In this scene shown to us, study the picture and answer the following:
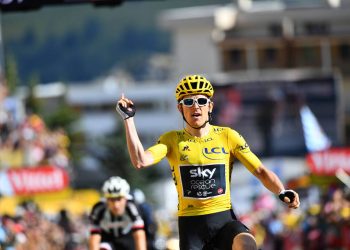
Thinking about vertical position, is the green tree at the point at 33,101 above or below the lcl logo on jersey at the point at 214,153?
below

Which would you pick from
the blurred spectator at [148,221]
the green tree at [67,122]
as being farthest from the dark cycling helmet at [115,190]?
the green tree at [67,122]

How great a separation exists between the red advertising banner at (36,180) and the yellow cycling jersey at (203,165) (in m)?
20.4

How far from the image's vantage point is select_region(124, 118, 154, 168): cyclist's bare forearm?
8.77m

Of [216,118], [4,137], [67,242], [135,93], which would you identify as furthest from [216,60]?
[67,242]

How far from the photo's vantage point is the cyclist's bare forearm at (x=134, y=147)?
8766 mm

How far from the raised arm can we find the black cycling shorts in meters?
0.75

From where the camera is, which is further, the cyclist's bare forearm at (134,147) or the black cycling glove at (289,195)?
the black cycling glove at (289,195)

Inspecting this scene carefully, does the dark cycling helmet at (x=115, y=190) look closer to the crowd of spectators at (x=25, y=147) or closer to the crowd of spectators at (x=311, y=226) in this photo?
the crowd of spectators at (x=311, y=226)

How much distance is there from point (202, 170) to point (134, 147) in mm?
807

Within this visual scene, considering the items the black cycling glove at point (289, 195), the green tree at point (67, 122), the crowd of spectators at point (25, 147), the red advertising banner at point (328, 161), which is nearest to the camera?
the black cycling glove at point (289, 195)

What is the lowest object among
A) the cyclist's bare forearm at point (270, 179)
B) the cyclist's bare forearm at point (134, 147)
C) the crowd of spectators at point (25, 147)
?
the crowd of spectators at point (25, 147)

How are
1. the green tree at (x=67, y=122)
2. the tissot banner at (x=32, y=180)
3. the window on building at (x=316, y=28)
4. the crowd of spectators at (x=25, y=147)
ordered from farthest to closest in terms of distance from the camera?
the window on building at (x=316, y=28) → the green tree at (x=67, y=122) → the crowd of spectators at (x=25, y=147) → the tissot banner at (x=32, y=180)

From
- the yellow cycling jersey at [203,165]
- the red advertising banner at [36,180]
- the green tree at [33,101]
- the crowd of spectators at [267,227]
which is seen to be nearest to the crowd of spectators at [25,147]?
the red advertising banner at [36,180]

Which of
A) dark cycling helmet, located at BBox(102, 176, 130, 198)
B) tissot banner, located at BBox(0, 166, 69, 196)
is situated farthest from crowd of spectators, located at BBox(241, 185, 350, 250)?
tissot banner, located at BBox(0, 166, 69, 196)
